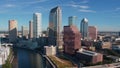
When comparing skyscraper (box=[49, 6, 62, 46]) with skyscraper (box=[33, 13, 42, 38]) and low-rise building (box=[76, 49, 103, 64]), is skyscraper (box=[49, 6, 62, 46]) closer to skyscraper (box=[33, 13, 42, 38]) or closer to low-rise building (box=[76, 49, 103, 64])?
skyscraper (box=[33, 13, 42, 38])

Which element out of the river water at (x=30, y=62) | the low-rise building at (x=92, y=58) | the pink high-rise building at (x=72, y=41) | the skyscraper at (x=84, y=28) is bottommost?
the river water at (x=30, y=62)

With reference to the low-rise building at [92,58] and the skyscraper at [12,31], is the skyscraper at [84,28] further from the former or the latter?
the low-rise building at [92,58]

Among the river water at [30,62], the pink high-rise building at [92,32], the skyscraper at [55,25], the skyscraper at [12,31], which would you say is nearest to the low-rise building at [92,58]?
the river water at [30,62]

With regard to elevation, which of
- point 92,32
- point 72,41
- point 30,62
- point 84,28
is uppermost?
point 84,28

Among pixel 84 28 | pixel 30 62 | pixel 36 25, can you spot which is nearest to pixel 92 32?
pixel 84 28

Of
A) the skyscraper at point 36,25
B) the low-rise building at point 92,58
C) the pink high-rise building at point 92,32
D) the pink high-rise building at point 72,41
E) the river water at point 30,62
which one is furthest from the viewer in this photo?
Answer: the pink high-rise building at point 92,32

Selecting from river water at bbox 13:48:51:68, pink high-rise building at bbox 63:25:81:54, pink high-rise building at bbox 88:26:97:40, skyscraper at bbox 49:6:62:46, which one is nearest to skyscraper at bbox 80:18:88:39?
pink high-rise building at bbox 88:26:97:40

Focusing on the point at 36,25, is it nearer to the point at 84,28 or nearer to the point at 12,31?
the point at 12,31

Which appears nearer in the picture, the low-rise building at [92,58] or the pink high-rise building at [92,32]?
the low-rise building at [92,58]

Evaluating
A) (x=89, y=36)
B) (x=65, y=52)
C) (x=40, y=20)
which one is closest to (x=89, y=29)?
(x=89, y=36)
